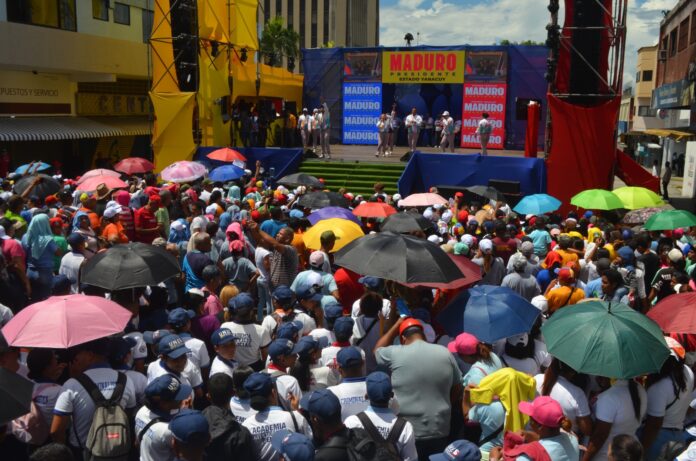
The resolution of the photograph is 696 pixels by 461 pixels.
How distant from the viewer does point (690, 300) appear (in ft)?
18.2

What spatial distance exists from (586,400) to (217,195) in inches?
310

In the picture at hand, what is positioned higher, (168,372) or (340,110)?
(340,110)

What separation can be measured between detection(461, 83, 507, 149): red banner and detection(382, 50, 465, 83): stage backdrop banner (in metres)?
0.82

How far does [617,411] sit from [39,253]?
7047 mm

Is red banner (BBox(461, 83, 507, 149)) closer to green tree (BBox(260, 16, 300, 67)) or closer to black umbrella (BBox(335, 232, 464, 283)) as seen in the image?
black umbrella (BBox(335, 232, 464, 283))

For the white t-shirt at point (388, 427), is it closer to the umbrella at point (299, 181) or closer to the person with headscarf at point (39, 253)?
the person with headscarf at point (39, 253)

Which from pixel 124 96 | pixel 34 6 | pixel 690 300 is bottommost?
pixel 690 300

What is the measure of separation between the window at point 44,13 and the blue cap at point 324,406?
68.1 feet

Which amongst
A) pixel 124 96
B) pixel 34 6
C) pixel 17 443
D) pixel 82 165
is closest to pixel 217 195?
pixel 17 443

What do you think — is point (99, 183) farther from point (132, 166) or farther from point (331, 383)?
point (331, 383)

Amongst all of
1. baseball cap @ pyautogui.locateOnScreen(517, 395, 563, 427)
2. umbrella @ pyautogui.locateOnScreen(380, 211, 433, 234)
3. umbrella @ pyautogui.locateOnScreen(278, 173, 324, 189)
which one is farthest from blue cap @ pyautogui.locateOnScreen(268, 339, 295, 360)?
umbrella @ pyautogui.locateOnScreen(278, 173, 324, 189)

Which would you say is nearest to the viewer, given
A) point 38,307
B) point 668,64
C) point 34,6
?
point 38,307

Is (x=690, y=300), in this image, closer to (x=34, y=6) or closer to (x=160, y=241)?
(x=160, y=241)

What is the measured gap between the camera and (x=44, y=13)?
2206cm
